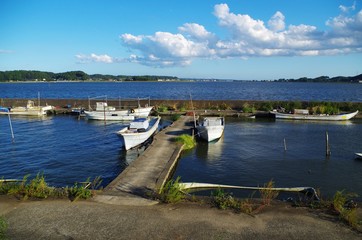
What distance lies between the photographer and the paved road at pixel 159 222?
378 inches

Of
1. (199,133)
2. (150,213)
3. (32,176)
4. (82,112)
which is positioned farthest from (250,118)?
(150,213)

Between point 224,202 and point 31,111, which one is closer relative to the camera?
point 224,202

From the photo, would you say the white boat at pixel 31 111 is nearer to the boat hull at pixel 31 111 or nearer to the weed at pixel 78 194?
the boat hull at pixel 31 111

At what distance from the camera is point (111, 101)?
62.0 m

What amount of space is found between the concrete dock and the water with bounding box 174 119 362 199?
1536 mm

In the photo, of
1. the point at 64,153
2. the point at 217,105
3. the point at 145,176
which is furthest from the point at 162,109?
the point at 145,176

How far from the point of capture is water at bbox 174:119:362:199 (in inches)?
750

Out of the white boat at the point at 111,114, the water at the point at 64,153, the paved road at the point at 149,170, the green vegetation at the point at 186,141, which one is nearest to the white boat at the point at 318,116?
the white boat at the point at 111,114


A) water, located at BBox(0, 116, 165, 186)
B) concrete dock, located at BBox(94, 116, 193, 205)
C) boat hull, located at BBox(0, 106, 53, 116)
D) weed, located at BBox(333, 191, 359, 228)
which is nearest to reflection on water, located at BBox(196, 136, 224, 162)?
concrete dock, located at BBox(94, 116, 193, 205)

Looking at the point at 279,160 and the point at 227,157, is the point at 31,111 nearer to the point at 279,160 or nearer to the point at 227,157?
the point at 227,157

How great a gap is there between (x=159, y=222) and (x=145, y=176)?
6.35 meters

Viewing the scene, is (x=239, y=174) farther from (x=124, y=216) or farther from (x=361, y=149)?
(x=361, y=149)

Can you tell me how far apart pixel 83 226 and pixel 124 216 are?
1.48 metres

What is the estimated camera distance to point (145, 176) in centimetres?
1662
